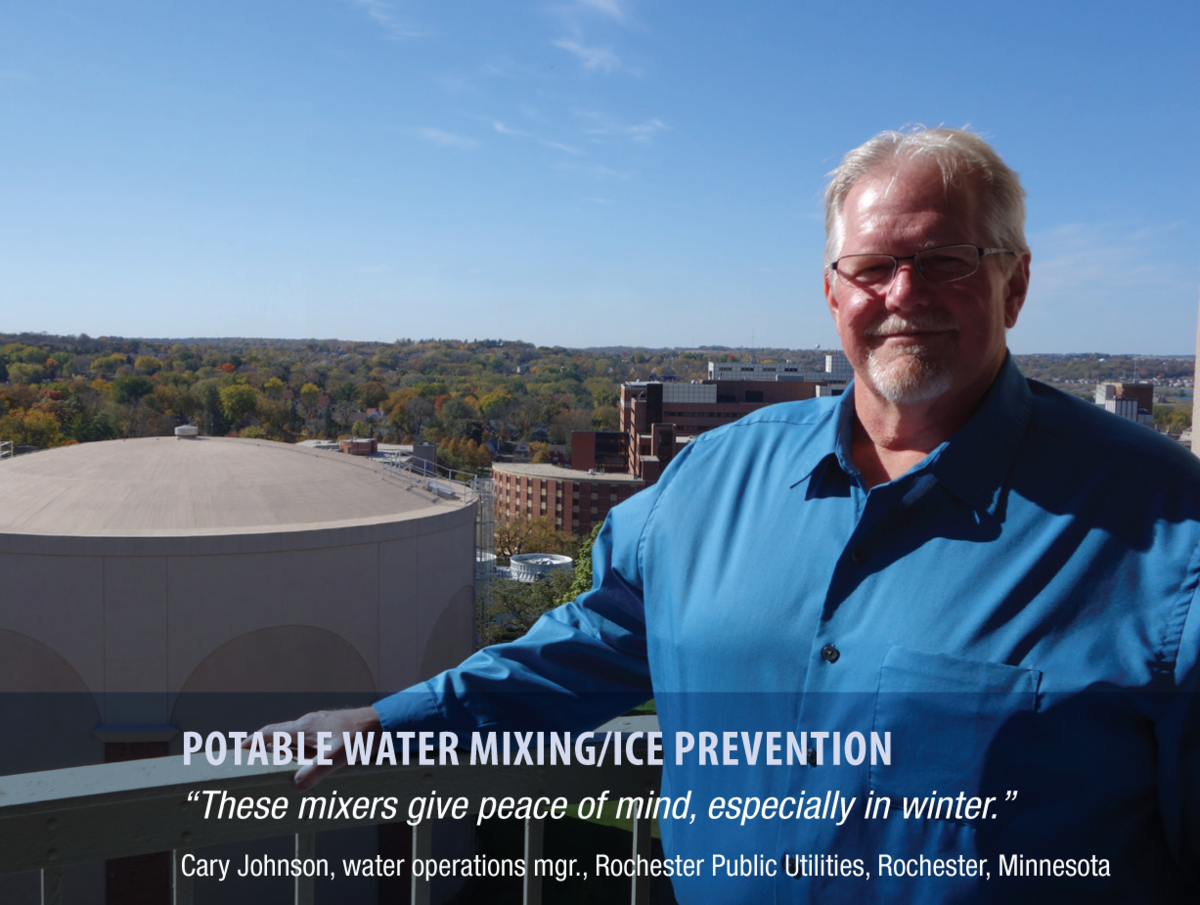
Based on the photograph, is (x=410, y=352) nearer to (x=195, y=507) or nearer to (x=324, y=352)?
(x=324, y=352)

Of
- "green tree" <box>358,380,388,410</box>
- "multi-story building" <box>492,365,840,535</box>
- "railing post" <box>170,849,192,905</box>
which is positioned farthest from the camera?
Answer: "green tree" <box>358,380,388,410</box>

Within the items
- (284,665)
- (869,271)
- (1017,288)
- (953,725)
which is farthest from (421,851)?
(284,665)

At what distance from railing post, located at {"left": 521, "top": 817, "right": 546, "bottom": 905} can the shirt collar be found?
109cm

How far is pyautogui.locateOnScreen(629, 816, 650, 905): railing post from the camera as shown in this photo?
6.55 ft

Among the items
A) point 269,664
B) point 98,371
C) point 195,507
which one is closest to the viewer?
point 269,664

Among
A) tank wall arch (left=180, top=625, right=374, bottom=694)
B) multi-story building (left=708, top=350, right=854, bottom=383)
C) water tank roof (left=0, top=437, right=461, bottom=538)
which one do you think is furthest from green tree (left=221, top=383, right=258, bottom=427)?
tank wall arch (left=180, top=625, right=374, bottom=694)

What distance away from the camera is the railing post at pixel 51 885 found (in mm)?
1666

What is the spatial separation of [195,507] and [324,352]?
187 m

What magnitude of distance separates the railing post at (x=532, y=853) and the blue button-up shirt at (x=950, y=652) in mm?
291

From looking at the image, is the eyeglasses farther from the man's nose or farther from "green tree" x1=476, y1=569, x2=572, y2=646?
"green tree" x1=476, y1=569, x2=572, y2=646

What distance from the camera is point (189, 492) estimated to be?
584 inches

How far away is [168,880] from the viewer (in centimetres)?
1180

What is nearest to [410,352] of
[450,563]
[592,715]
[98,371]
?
[98,371]

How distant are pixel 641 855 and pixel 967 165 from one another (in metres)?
1.56
